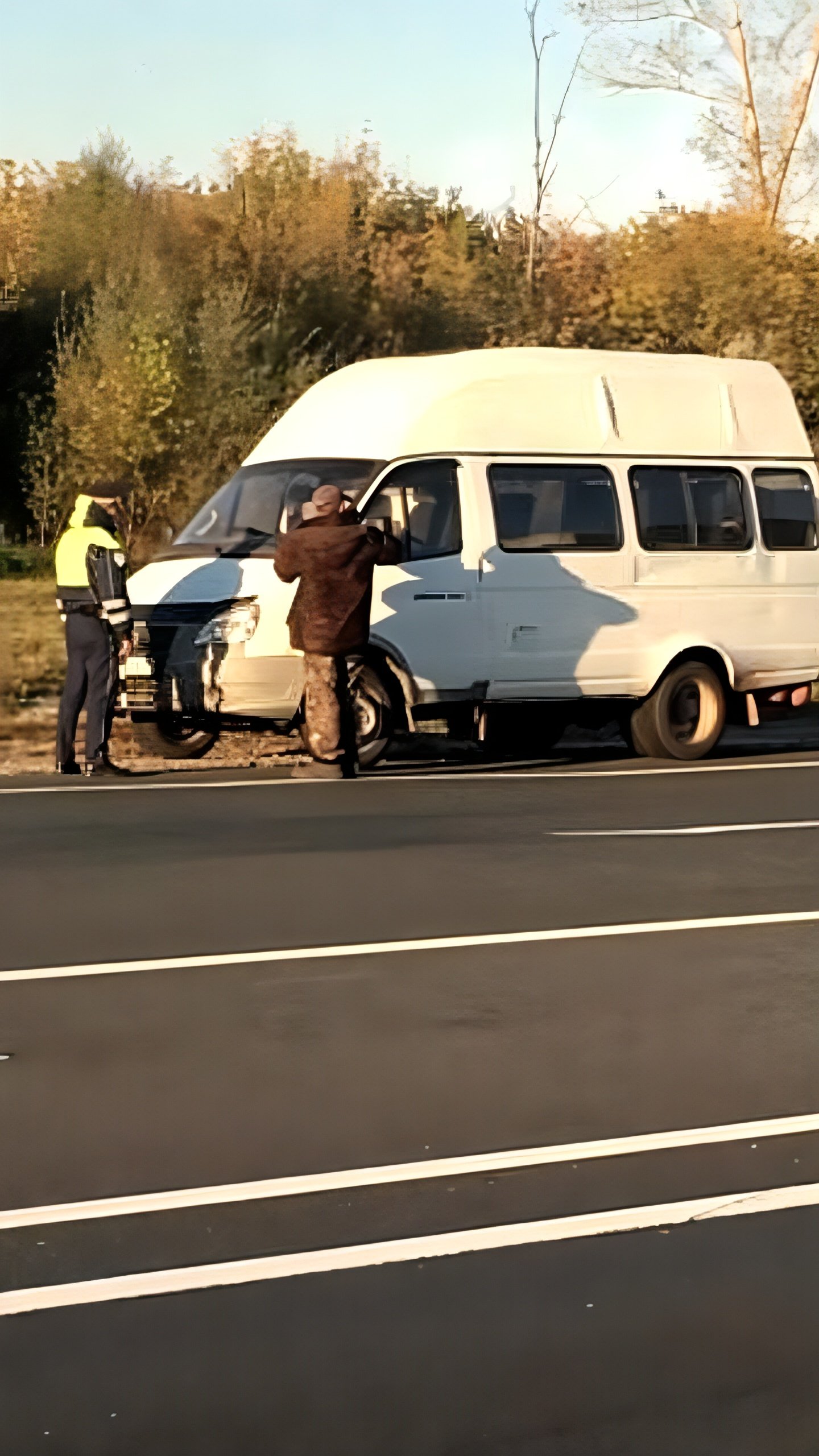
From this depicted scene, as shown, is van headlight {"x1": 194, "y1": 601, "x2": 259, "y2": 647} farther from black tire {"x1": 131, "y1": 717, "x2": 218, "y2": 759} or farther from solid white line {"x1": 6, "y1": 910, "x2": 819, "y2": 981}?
solid white line {"x1": 6, "y1": 910, "x2": 819, "y2": 981}

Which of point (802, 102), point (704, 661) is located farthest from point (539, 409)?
point (802, 102)

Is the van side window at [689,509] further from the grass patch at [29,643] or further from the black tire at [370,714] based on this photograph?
the grass patch at [29,643]

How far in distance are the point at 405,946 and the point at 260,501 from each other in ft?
26.0

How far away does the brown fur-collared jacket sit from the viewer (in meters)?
15.1

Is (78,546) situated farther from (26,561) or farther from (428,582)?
(26,561)

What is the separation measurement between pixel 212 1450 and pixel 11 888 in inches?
260

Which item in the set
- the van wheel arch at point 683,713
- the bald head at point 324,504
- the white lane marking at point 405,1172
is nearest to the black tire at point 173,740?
the bald head at point 324,504

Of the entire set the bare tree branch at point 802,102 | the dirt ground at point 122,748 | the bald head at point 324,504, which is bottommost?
the dirt ground at point 122,748

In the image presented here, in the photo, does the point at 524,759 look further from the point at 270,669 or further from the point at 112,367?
the point at 112,367

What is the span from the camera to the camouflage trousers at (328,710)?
15.3 m

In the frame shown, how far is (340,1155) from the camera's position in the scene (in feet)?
20.1

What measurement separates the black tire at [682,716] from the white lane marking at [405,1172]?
1094 centimetres

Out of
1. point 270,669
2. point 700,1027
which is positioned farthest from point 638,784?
point 700,1027

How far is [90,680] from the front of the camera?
1545 centimetres
